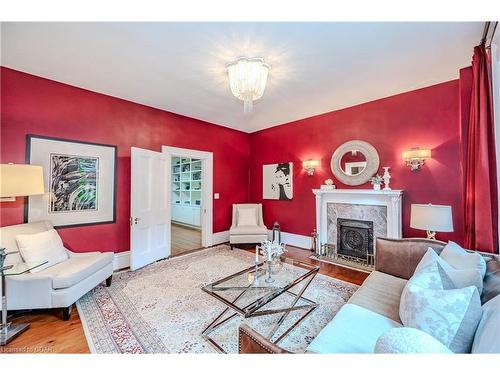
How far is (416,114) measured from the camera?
310 centimetres

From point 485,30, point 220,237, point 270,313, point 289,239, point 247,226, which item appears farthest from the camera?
point 220,237

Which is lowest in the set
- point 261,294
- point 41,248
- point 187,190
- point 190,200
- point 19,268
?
point 261,294

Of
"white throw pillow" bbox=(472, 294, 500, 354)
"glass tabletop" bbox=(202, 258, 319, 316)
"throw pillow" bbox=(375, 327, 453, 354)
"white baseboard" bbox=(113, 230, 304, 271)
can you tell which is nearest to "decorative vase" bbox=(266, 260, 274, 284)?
"glass tabletop" bbox=(202, 258, 319, 316)

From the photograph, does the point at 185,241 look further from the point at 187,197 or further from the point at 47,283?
the point at 47,283

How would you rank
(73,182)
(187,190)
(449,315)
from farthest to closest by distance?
1. (187,190)
2. (73,182)
3. (449,315)

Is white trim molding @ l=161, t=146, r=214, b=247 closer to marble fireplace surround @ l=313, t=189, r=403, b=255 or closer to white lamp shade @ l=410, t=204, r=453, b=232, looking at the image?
marble fireplace surround @ l=313, t=189, r=403, b=255

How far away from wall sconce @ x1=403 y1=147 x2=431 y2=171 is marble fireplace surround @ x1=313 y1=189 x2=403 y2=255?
1.42ft

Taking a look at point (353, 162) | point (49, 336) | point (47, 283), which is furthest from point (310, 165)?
point (49, 336)

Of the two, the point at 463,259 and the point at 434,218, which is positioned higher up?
the point at 434,218

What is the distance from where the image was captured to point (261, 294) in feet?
6.14

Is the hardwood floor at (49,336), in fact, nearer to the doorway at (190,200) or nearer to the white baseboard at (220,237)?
the doorway at (190,200)

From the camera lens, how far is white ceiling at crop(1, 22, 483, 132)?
73.0 inches

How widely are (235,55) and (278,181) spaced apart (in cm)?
303
